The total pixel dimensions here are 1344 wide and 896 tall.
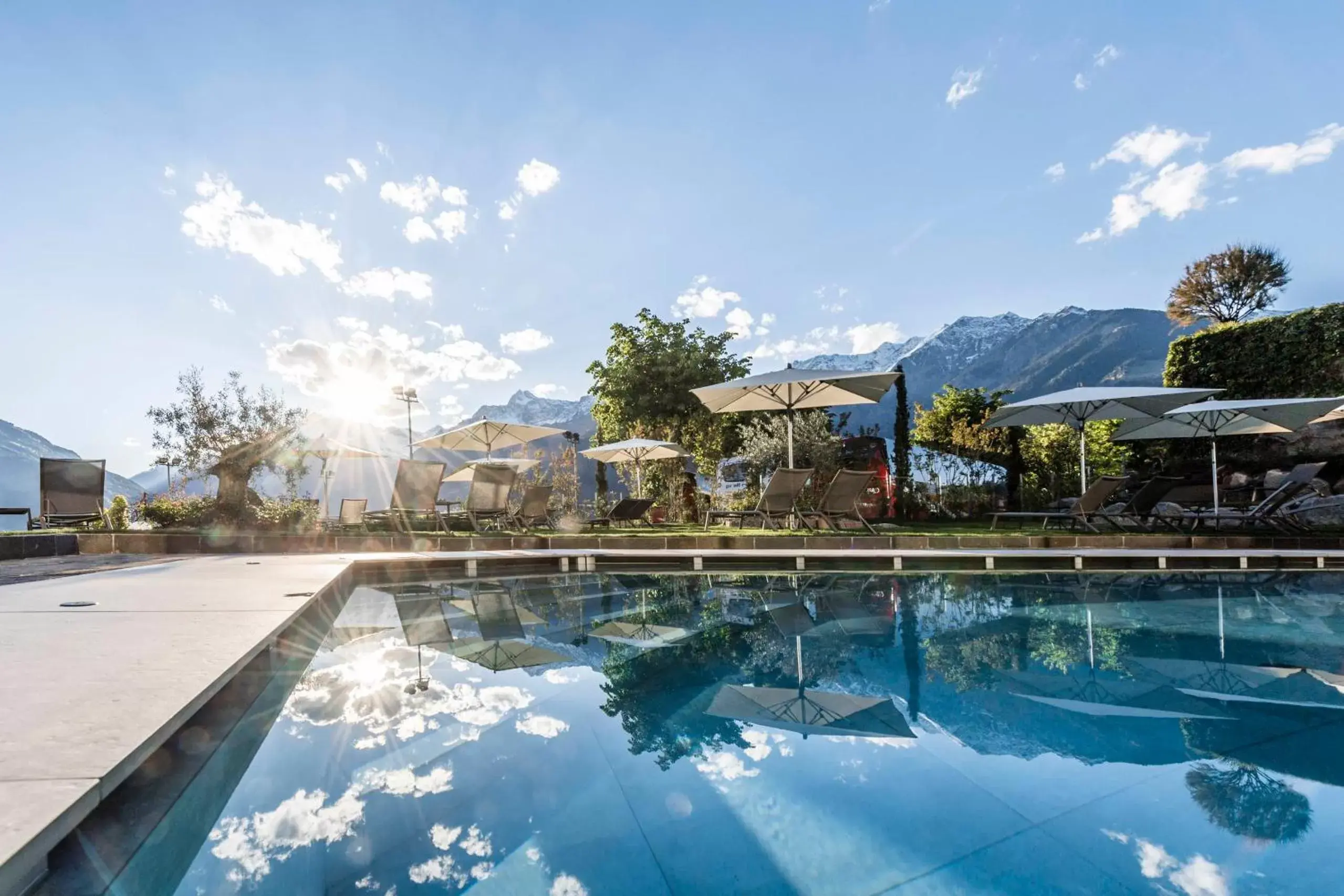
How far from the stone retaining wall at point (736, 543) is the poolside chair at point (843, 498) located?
0.65m

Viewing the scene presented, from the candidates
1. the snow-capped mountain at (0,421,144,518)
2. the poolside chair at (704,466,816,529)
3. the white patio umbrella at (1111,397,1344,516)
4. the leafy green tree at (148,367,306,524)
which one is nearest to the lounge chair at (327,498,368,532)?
the leafy green tree at (148,367,306,524)

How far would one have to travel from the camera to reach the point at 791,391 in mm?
9516

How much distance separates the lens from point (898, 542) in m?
7.95

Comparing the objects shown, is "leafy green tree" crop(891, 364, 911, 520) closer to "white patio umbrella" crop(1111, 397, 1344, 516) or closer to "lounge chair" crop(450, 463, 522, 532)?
"white patio umbrella" crop(1111, 397, 1344, 516)

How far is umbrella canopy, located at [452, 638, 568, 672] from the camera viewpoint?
3645 mm

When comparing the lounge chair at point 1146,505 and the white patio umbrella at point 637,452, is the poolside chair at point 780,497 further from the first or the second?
the lounge chair at point 1146,505

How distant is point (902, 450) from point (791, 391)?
5.73m

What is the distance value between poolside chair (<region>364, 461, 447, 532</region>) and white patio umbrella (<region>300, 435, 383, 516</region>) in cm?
390

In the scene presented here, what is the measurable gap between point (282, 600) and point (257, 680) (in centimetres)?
86

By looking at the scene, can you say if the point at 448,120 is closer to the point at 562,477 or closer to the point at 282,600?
the point at 562,477

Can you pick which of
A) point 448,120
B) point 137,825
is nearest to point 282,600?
point 137,825

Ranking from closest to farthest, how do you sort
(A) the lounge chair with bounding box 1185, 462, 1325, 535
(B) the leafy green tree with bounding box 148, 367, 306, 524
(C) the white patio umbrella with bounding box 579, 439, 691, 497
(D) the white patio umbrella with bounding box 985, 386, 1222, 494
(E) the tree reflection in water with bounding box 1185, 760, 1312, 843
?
(E) the tree reflection in water with bounding box 1185, 760, 1312, 843 < (A) the lounge chair with bounding box 1185, 462, 1325, 535 < (D) the white patio umbrella with bounding box 985, 386, 1222, 494 < (B) the leafy green tree with bounding box 148, 367, 306, 524 < (C) the white patio umbrella with bounding box 579, 439, 691, 497

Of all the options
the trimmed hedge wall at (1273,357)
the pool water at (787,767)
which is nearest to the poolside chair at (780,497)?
the pool water at (787,767)

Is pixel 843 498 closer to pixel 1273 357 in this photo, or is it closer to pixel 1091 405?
pixel 1091 405
